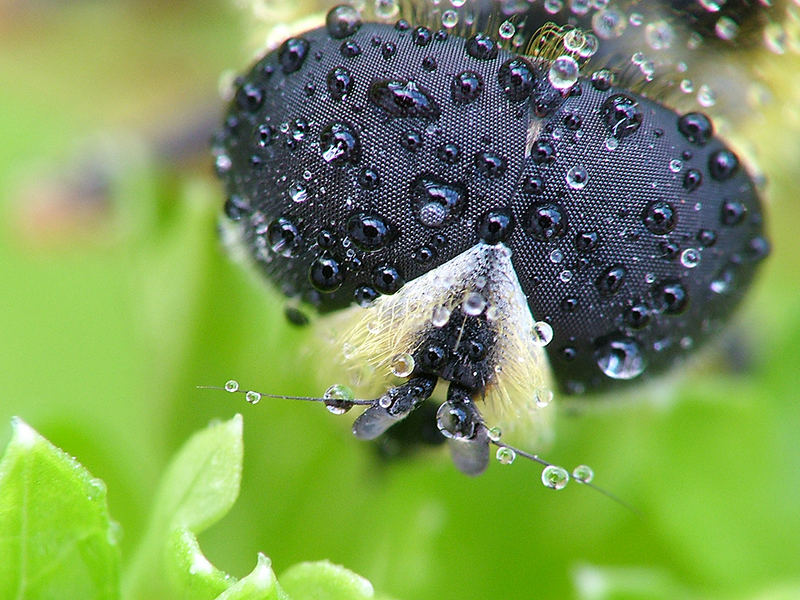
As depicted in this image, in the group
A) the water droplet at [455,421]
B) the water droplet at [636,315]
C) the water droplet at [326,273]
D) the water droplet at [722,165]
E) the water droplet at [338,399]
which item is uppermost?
the water droplet at [722,165]

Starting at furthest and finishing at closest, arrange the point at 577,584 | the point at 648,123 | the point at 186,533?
the point at 577,584 < the point at 648,123 < the point at 186,533

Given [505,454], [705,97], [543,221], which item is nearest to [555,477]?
[505,454]

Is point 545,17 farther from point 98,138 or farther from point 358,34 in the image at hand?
point 98,138

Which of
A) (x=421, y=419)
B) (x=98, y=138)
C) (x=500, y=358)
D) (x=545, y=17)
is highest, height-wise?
(x=545, y=17)

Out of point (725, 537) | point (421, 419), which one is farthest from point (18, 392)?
point (725, 537)

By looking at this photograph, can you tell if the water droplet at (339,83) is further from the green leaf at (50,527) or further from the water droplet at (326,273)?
the green leaf at (50,527)

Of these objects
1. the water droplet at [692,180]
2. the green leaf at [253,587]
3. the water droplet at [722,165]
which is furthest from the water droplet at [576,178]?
the green leaf at [253,587]
